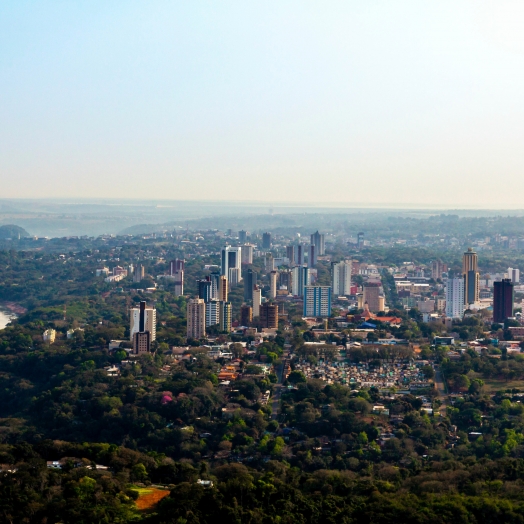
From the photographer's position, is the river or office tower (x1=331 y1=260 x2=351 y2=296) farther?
office tower (x1=331 y1=260 x2=351 y2=296)

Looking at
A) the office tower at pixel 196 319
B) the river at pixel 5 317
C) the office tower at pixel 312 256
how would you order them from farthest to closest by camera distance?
the office tower at pixel 312 256
the river at pixel 5 317
the office tower at pixel 196 319

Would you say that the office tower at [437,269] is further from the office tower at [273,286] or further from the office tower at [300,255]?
the office tower at [273,286]

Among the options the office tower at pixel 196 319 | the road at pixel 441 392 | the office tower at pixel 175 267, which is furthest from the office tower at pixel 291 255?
the road at pixel 441 392

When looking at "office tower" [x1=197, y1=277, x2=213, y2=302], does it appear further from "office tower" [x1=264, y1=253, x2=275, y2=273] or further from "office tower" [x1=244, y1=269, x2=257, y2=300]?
"office tower" [x1=264, y1=253, x2=275, y2=273]

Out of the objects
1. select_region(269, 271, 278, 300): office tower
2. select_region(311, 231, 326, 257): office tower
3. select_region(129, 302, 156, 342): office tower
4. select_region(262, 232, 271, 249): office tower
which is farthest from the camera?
select_region(262, 232, 271, 249): office tower

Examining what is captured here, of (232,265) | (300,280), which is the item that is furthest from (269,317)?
(232,265)

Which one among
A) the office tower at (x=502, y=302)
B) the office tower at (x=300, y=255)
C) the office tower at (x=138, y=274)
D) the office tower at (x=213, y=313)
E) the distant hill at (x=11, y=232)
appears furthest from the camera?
the distant hill at (x=11, y=232)

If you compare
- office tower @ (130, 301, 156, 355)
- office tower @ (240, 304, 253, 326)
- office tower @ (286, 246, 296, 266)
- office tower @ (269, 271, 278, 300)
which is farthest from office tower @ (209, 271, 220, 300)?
office tower @ (286, 246, 296, 266)
